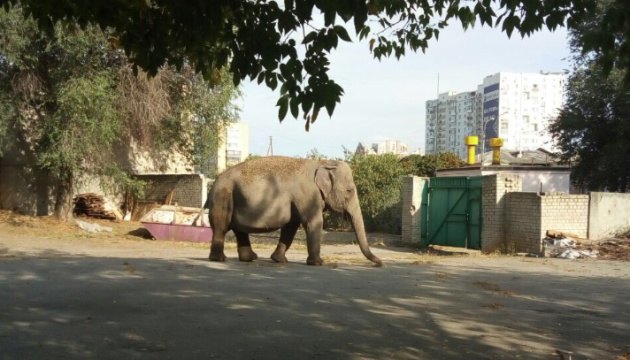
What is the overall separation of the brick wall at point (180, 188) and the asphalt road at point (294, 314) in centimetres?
1937

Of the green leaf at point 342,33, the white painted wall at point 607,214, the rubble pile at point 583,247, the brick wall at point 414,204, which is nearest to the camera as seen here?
the green leaf at point 342,33

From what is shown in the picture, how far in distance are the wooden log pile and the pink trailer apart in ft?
21.4

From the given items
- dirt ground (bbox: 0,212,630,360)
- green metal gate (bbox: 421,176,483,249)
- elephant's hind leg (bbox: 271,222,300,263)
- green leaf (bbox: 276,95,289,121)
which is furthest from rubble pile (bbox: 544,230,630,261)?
green leaf (bbox: 276,95,289,121)

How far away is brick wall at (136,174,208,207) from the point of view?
1252 inches

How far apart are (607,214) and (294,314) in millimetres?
15132

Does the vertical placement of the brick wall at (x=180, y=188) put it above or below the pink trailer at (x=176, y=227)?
above

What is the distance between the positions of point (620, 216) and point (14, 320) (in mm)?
17621

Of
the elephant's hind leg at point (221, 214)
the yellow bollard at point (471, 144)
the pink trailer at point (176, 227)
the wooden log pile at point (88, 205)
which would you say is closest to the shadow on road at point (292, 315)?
the elephant's hind leg at point (221, 214)

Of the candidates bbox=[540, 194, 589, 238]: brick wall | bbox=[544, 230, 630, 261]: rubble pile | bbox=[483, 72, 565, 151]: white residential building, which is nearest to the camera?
bbox=[544, 230, 630, 261]: rubble pile

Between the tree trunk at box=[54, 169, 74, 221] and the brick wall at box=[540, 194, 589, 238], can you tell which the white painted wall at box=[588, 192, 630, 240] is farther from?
the tree trunk at box=[54, 169, 74, 221]

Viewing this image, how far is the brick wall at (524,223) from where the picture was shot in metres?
19.6

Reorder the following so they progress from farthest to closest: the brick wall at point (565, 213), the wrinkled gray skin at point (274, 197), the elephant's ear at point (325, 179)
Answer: the brick wall at point (565, 213) < the elephant's ear at point (325, 179) < the wrinkled gray skin at point (274, 197)

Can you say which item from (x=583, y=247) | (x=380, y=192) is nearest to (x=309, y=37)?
(x=583, y=247)

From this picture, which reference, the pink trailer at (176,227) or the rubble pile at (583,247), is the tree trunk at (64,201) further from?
the rubble pile at (583,247)
